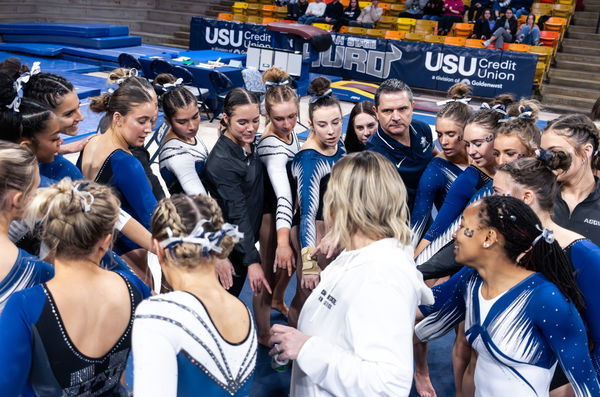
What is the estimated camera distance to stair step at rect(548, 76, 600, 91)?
13758mm

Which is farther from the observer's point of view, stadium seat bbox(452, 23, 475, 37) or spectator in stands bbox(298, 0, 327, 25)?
spectator in stands bbox(298, 0, 327, 25)

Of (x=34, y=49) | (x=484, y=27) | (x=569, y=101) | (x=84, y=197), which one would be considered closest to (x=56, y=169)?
(x=84, y=197)

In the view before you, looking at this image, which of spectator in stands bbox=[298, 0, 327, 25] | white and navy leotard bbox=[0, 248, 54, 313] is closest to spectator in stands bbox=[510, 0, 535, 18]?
spectator in stands bbox=[298, 0, 327, 25]

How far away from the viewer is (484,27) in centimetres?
1458

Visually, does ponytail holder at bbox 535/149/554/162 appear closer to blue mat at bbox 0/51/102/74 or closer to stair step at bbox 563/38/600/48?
blue mat at bbox 0/51/102/74

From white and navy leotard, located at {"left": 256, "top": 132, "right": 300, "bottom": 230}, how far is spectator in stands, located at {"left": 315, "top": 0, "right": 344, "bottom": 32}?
44.0ft

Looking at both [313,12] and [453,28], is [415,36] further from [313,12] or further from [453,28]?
[313,12]

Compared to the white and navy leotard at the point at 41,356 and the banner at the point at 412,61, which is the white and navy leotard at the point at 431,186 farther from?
the banner at the point at 412,61

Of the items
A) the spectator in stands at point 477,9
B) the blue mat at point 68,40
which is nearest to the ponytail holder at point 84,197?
the blue mat at point 68,40

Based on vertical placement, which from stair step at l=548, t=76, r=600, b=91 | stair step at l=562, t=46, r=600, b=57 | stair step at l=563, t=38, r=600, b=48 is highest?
stair step at l=563, t=38, r=600, b=48

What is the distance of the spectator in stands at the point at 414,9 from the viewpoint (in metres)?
16.4

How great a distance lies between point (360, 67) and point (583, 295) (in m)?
12.6

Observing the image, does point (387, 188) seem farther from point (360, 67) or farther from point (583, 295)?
point (360, 67)

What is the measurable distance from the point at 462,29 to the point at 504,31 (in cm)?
141
